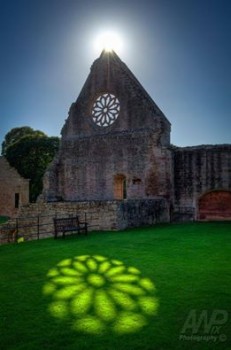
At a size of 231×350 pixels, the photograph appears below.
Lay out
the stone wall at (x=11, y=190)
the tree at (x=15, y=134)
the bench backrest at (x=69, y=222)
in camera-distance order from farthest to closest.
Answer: the tree at (x=15, y=134) → the stone wall at (x=11, y=190) → the bench backrest at (x=69, y=222)

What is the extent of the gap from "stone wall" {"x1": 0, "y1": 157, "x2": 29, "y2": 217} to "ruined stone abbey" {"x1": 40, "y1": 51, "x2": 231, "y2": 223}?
41.0ft

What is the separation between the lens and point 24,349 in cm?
394

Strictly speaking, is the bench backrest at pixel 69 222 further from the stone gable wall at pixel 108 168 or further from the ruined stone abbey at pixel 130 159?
the stone gable wall at pixel 108 168

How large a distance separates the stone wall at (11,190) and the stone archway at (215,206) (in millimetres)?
21230

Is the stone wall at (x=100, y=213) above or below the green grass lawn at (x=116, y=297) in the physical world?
above

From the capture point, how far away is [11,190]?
3356cm

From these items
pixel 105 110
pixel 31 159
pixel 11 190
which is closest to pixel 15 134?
pixel 31 159

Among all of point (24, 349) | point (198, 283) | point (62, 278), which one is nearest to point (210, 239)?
point (198, 283)

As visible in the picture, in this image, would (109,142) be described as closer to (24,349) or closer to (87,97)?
(87,97)

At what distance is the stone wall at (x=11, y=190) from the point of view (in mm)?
33500

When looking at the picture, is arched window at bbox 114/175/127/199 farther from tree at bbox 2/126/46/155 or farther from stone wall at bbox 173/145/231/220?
tree at bbox 2/126/46/155

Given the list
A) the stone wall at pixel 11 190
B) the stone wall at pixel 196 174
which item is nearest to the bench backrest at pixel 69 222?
the stone wall at pixel 196 174

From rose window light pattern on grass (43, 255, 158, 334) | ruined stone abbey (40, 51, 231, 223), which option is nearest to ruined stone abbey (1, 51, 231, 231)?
ruined stone abbey (40, 51, 231, 223)

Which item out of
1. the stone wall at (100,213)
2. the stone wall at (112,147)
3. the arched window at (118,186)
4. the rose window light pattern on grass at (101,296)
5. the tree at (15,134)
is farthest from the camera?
the tree at (15,134)
